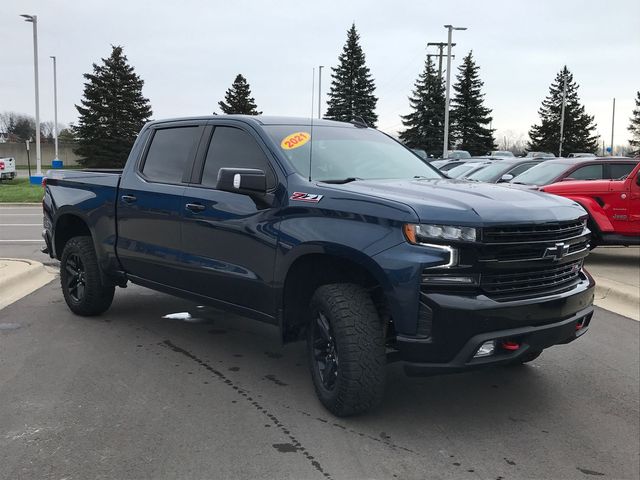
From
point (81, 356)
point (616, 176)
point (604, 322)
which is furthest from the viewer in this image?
point (616, 176)

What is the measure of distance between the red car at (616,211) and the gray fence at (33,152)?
5640 cm

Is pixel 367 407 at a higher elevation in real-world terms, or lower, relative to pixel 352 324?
lower

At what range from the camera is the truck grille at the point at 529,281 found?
342 centimetres

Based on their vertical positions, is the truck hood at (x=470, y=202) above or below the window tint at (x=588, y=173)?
below

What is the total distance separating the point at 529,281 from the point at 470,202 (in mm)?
579

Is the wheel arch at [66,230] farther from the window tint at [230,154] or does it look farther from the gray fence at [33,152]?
the gray fence at [33,152]

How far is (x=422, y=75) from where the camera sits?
2576 inches

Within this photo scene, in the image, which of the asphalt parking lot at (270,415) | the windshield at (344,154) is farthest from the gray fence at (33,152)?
the windshield at (344,154)

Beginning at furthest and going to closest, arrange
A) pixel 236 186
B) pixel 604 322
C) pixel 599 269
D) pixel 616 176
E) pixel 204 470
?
pixel 616 176 → pixel 599 269 → pixel 604 322 → pixel 236 186 → pixel 204 470

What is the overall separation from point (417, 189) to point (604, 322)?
353 cm

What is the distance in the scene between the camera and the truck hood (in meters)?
3.36

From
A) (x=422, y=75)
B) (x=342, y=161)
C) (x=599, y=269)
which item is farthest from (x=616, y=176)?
(x=422, y=75)

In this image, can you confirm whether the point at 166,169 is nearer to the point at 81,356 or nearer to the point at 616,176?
the point at 81,356

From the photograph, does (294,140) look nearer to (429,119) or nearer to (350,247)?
(350,247)
